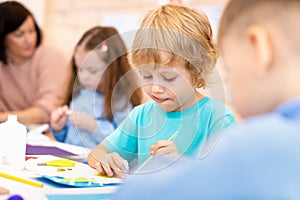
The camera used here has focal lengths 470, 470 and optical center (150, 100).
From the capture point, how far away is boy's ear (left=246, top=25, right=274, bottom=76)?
492 millimetres

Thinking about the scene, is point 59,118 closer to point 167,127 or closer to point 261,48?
point 167,127

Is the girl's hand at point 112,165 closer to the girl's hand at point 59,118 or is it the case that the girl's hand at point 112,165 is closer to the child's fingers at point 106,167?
the child's fingers at point 106,167

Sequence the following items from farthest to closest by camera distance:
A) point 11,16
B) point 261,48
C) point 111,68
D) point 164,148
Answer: point 11,16 → point 111,68 → point 164,148 → point 261,48

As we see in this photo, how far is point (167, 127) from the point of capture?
96 cm

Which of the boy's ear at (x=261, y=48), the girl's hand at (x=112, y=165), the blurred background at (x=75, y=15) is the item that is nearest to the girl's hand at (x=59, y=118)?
the girl's hand at (x=112, y=165)

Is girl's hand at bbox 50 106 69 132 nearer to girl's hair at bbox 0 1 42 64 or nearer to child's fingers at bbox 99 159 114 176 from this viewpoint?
child's fingers at bbox 99 159 114 176

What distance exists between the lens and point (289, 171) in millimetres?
430

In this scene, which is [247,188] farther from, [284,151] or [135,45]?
[135,45]

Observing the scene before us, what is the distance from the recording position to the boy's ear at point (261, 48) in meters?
0.49

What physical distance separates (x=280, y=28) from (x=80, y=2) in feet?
8.29

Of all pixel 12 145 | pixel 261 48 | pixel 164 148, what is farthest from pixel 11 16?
pixel 261 48

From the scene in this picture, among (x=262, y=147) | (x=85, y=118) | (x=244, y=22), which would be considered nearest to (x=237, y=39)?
(x=244, y=22)

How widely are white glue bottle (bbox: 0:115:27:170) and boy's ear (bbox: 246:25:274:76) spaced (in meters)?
0.55

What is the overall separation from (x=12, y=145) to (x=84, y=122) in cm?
40
